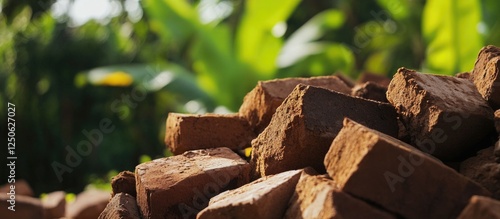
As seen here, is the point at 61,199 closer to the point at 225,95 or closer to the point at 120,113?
the point at 225,95

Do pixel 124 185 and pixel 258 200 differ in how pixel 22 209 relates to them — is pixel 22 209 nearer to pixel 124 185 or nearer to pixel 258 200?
pixel 124 185

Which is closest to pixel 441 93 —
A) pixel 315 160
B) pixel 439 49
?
pixel 315 160

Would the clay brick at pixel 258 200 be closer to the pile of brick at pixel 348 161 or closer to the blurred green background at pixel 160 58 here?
the pile of brick at pixel 348 161

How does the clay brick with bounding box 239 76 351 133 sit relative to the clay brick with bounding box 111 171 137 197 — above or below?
above

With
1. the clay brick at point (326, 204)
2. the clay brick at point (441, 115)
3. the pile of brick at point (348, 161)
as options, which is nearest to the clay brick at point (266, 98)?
the pile of brick at point (348, 161)

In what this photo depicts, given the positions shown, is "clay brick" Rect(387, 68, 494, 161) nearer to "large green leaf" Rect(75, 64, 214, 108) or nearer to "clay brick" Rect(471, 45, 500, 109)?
"clay brick" Rect(471, 45, 500, 109)

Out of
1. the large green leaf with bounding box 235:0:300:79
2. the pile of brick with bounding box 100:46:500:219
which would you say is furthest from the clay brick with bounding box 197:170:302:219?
the large green leaf with bounding box 235:0:300:79

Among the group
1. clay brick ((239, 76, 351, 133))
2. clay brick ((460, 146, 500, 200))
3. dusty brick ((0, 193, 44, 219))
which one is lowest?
clay brick ((460, 146, 500, 200))
